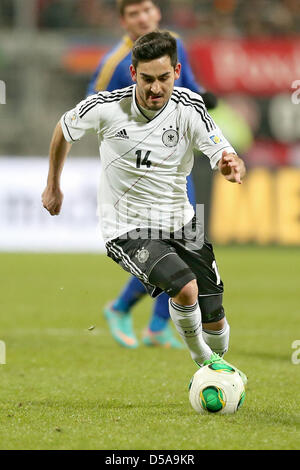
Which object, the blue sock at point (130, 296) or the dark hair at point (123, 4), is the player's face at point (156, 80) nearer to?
the dark hair at point (123, 4)

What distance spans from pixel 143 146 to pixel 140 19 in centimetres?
195

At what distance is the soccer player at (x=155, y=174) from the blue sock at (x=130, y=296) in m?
2.04

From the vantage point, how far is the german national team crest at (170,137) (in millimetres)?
4758

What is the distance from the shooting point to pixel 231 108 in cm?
2036

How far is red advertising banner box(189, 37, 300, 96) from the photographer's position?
1992cm

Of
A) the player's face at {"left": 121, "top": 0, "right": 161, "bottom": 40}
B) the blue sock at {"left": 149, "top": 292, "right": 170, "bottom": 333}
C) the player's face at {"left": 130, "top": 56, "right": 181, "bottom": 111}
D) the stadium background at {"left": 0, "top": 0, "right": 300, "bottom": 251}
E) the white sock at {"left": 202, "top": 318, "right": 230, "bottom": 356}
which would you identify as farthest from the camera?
the stadium background at {"left": 0, "top": 0, "right": 300, "bottom": 251}

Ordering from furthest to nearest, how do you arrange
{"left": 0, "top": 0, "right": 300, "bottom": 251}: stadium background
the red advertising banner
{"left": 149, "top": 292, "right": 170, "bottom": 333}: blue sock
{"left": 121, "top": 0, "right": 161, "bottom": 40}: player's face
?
the red advertising banner < {"left": 0, "top": 0, "right": 300, "bottom": 251}: stadium background < {"left": 149, "top": 292, "right": 170, "bottom": 333}: blue sock < {"left": 121, "top": 0, "right": 161, "bottom": 40}: player's face

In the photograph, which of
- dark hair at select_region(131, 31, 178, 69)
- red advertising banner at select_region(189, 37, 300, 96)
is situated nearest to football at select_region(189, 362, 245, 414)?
dark hair at select_region(131, 31, 178, 69)

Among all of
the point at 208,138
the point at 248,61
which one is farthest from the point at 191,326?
the point at 248,61

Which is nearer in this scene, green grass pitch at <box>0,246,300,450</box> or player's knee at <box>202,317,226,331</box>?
green grass pitch at <box>0,246,300,450</box>

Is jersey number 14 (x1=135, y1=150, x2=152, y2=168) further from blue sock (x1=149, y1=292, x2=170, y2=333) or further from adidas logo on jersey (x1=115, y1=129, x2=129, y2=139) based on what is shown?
blue sock (x1=149, y1=292, x2=170, y2=333)

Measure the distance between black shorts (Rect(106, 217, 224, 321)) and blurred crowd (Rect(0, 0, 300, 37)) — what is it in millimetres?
15849

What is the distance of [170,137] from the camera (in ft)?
15.6

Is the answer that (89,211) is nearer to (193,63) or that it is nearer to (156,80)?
(193,63)
